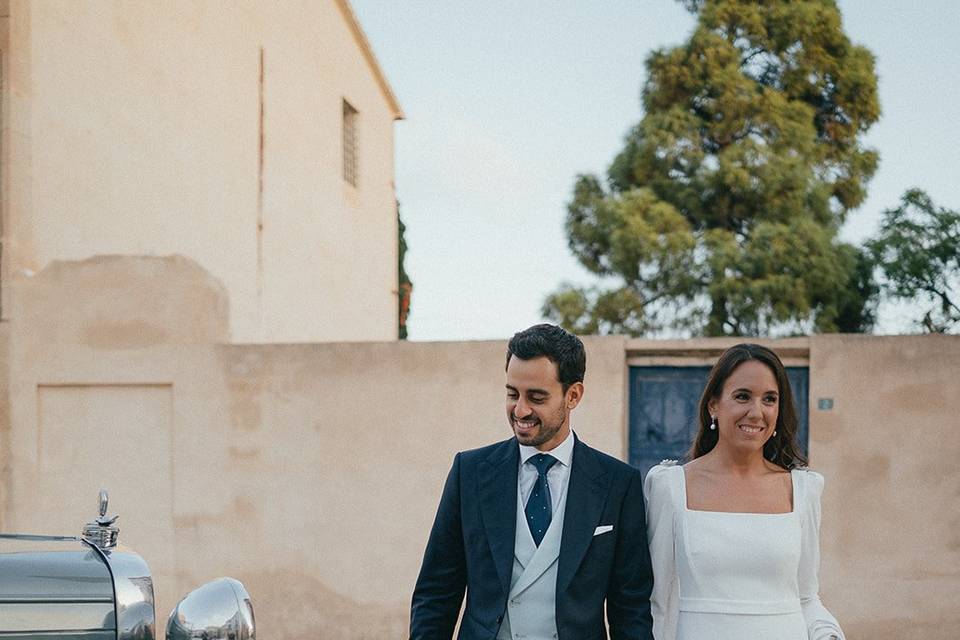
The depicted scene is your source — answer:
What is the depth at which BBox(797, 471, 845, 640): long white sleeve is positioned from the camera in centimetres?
289

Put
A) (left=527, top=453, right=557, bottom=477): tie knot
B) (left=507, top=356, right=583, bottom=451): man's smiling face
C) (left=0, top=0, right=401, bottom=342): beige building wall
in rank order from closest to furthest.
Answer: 1. (left=507, top=356, right=583, bottom=451): man's smiling face
2. (left=527, top=453, right=557, bottom=477): tie knot
3. (left=0, top=0, right=401, bottom=342): beige building wall

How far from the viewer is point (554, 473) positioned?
2.70 metres

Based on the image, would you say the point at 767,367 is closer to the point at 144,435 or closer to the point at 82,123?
the point at 144,435

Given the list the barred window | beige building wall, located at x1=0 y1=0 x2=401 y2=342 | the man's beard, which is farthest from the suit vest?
the barred window

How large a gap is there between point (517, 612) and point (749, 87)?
648 inches

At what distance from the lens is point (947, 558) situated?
6.36 meters

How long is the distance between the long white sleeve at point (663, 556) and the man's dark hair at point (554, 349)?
52 centimetres

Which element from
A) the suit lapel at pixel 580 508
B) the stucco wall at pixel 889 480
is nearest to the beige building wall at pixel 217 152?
the stucco wall at pixel 889 480

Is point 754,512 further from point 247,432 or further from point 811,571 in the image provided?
point 247,432

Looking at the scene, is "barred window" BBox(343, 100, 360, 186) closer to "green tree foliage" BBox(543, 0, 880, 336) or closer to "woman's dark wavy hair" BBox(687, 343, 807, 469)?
"green tree foliage" BBox(543, 0, 880, 336)

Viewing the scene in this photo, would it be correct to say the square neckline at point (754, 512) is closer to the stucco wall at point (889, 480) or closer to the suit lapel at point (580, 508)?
the suit lapel at point (580, 508)

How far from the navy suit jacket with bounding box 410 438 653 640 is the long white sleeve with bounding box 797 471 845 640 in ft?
1.83

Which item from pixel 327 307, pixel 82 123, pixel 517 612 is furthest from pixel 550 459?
pixel 327 307

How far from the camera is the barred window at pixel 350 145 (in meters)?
14.4
